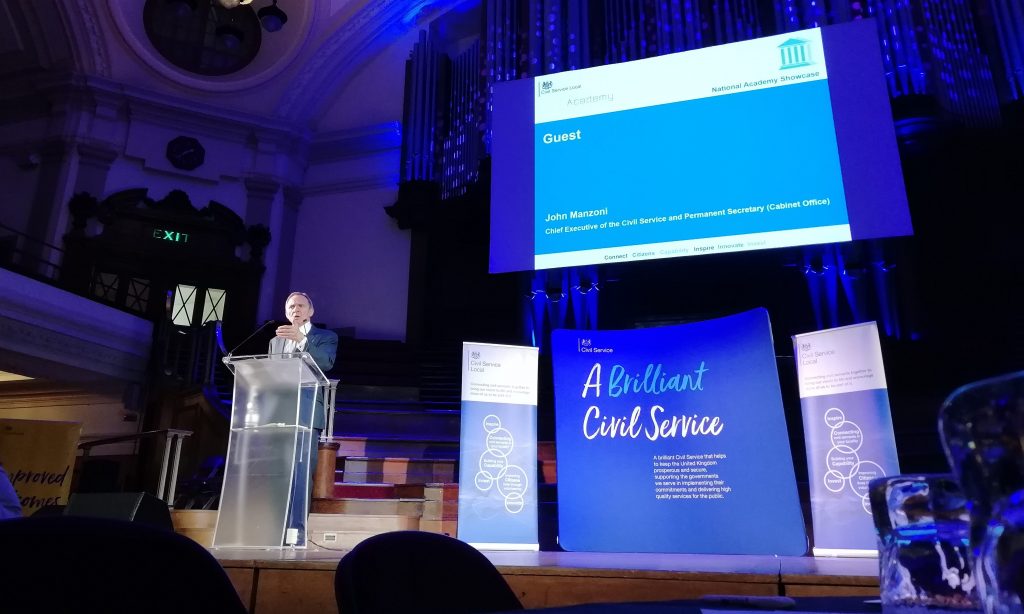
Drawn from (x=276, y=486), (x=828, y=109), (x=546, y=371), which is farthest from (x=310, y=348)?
(x=546, y=371)

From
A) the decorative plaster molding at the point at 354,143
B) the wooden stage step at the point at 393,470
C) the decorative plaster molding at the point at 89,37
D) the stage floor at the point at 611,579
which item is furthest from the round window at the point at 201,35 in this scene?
the stage floor at the point at 611,579

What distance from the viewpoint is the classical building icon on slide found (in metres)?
3.73

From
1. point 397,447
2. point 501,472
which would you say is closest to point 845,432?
point 501,472

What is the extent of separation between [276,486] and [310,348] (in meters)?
0.94

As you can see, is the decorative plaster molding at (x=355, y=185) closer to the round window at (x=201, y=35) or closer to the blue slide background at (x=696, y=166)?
the round window at (x=201, y=35)

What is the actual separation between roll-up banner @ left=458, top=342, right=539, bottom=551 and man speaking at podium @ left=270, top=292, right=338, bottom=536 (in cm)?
85

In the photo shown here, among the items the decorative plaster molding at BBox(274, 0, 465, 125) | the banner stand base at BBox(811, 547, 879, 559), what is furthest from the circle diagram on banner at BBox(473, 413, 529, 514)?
the decorative plaster molding at BBox(274, 0, 465, 125)

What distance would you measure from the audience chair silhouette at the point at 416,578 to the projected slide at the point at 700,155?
278cm

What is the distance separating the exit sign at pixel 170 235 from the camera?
870cm

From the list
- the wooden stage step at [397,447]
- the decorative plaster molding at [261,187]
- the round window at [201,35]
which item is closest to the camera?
the wooden stage step at [397,447]

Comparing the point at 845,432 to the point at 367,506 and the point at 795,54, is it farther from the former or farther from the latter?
the point at 795,54

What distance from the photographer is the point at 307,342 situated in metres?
3.32

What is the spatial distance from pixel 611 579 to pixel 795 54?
10.7 ft

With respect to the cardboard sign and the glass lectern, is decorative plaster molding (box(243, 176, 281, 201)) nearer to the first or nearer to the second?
the cardboard sign
